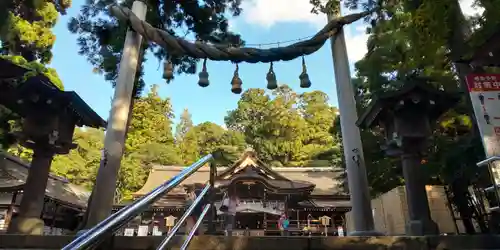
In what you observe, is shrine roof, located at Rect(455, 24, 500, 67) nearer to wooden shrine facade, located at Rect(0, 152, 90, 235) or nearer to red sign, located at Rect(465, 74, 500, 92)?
red sign, located at Rect(465, 74, 500, 92)

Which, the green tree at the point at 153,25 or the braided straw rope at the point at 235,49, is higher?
the green tree at the point at 153,25

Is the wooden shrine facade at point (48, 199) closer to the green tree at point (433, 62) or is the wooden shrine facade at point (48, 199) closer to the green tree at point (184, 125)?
the green tree at point (433, 62)

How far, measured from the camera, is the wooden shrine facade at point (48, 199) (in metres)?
11.4

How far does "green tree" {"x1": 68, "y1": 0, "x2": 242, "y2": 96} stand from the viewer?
8.11 meters

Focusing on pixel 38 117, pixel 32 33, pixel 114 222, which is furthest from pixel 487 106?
pixel 32 33

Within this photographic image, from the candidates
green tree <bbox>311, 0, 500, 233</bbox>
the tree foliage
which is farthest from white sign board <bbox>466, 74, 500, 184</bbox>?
the tree foliage

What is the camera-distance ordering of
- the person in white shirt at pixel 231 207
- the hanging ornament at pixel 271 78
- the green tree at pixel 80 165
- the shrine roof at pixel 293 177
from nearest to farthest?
the hanging ornament at pixel 271 78
the person in white shirt at pixel 231 207
the shrine roof at pixel 293 177
the green tree at pixel 80 165

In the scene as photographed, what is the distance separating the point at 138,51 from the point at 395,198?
8.67 metres

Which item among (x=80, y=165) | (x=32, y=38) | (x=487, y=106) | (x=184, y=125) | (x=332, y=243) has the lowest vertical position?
(x=332, y=243)

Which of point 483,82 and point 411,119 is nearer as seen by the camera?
point 483,82

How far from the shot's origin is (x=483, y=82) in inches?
134

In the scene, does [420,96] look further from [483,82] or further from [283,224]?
[283,224]

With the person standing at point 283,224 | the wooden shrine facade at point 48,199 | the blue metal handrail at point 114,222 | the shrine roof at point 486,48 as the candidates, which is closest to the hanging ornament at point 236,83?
the shrine roof at point 486,48

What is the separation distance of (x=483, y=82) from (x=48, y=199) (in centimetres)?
1348
